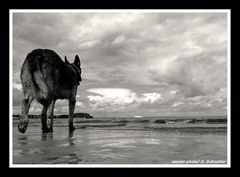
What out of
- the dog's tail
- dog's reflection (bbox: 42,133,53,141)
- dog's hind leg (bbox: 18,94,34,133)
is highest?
the dog's tail

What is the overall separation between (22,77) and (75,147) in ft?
8.88

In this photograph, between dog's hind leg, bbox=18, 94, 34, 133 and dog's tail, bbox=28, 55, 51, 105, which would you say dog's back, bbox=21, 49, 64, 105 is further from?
dog's hind leg, bbox=18, 94, 34, 133

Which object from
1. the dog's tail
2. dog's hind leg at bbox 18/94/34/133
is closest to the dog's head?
the dog's tail

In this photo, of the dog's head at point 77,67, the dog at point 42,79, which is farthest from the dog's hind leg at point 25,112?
the dog's head at point 77,67

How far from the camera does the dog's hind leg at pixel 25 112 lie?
8.07m

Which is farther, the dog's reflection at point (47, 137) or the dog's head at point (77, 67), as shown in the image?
the dog's head at point (77, 67)

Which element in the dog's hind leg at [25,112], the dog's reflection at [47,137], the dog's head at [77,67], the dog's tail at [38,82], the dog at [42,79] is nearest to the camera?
the dog's hind leg at [25,112]

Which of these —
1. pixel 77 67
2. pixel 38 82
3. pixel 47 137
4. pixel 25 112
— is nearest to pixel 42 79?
pixel 38 82

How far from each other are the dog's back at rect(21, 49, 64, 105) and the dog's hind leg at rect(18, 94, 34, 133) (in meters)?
0.15

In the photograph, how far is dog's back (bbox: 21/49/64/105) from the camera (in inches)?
332

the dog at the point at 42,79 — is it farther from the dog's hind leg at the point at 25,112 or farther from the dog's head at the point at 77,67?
the dog's head at the point at 77,67

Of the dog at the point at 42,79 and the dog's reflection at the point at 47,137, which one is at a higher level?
the dog at the point at 42,79

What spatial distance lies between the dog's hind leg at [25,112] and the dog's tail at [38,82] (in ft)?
0.64

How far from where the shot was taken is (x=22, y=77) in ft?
28.2
